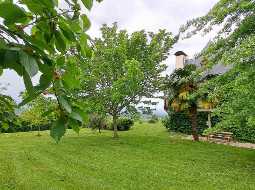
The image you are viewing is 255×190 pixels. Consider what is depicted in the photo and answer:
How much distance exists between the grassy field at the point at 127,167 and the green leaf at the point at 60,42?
11.3 metres

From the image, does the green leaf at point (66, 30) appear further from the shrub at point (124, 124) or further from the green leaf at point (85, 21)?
the shrub at point (124, 124)

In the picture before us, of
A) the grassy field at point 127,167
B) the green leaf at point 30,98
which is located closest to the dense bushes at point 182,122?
the grassy field at point 127,167

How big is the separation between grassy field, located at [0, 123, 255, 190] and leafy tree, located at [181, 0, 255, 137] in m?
2.46

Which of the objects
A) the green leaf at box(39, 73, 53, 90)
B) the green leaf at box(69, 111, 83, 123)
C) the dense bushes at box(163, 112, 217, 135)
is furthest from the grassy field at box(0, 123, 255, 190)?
the green leaf at box(39, 73, 53, 90)

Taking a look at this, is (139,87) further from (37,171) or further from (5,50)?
(5,50)

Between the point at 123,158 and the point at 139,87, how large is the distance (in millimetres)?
9017

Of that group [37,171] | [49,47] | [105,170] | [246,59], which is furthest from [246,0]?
[49,47]

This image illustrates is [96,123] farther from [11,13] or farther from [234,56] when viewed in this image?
[11,13]

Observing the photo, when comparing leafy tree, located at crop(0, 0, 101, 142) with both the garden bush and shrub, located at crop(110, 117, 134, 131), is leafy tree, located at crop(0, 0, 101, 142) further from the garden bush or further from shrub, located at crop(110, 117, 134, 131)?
shrub, located at crop(110, 117, 134, 131)

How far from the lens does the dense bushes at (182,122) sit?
1267 inches

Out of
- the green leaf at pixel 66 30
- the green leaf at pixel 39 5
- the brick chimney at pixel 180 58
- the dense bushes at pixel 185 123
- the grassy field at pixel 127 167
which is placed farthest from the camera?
the brick chimney at pixel 180 58

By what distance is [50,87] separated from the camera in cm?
138

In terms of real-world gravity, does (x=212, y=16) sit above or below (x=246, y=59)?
above

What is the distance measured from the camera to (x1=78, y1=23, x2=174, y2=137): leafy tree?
27234 millimetres
